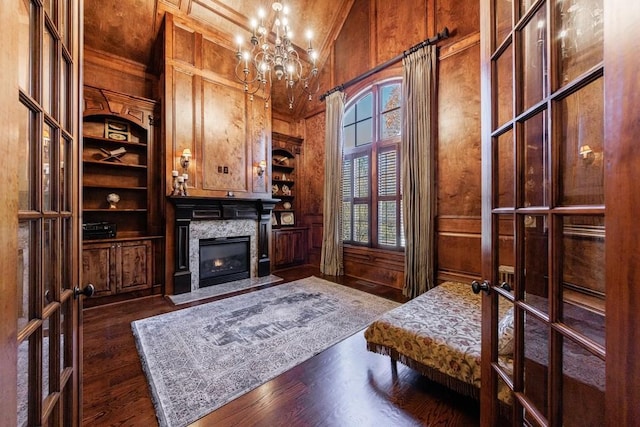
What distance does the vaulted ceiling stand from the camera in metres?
3.69

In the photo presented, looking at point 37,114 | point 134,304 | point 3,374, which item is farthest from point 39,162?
point 134,304

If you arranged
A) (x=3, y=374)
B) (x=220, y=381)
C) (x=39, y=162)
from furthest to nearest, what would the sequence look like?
(x=220, y=381) → (x=39, y=162) → (x=3, y=374)

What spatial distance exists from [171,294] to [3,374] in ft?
12.3

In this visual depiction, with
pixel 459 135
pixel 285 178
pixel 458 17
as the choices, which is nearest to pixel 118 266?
pixel 285 178

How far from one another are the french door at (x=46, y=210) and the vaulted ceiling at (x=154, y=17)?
3497 mm

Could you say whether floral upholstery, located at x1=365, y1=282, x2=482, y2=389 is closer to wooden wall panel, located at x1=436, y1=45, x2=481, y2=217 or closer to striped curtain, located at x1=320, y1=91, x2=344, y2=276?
wooden wall panel, located at x1=436, y1=45, x2=481, y2=217

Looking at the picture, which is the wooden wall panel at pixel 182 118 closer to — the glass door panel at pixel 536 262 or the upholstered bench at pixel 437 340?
the upholstered bench at pixel 437 340

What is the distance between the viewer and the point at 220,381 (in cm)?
185

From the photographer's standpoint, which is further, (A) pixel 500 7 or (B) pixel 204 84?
(B) pixel 204 84

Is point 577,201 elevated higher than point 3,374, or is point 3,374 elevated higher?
point 577,201

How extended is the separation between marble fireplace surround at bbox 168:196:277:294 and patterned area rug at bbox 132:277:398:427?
3.05 ft

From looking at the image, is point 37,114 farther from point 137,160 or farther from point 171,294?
point 137,160

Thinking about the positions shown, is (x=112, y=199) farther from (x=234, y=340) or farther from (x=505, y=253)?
(x=505, y=253)

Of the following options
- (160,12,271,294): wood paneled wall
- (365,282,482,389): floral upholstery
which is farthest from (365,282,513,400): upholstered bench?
→ (160,12,271,294): wood paneled wall
